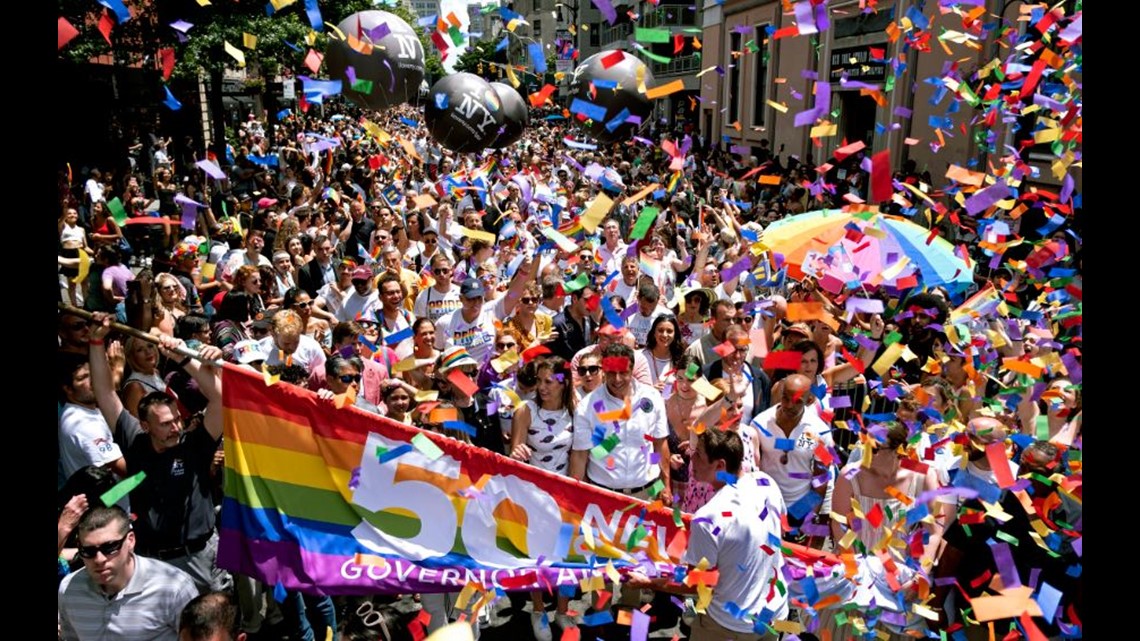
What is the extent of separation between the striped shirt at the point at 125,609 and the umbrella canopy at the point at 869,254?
544 centimetres

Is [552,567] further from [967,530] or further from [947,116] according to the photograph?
[947,116]

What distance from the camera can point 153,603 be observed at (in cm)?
337

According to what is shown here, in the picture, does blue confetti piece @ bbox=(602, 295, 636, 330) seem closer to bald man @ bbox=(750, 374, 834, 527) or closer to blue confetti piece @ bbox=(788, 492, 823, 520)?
bald man @ bbox=(750, 374, 834, 527)

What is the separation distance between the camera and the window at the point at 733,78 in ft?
91.9

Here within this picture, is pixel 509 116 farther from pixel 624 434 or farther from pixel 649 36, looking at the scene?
pixel 624 434

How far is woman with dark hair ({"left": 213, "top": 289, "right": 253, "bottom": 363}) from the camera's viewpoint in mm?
6086

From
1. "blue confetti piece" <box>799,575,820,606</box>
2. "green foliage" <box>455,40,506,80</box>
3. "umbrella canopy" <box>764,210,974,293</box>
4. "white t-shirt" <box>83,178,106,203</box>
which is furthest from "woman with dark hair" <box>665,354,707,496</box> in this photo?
"white t-shirt" <box>83,178,106,203</box>

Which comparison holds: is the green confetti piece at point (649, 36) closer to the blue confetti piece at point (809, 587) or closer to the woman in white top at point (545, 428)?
the woman in white top at point (545, 428)

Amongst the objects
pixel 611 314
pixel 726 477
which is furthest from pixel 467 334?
pixel 726 477

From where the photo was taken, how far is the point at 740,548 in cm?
353

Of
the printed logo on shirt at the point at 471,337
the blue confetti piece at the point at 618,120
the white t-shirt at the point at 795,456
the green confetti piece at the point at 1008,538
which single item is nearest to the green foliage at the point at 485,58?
the blue confetti piece at the point at 618,120
